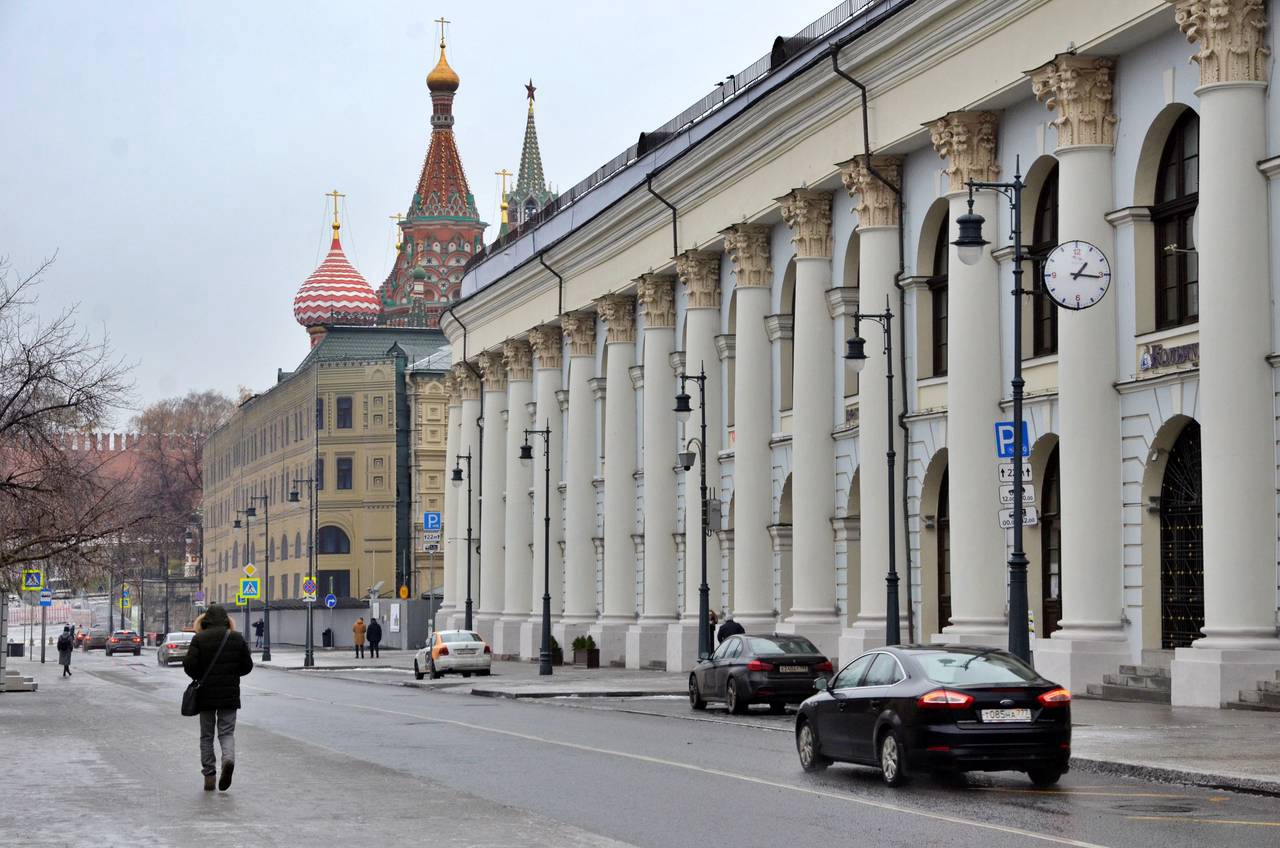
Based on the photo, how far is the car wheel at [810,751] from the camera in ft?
68.6

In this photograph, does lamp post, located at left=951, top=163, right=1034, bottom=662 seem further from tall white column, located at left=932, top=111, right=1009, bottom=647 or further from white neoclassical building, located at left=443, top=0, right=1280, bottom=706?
tall white column, located at left=932, top=111, right=1009, bottom=647

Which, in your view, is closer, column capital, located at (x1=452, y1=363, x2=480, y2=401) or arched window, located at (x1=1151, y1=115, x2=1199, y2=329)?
arched window, located at (x1=1151, y1=115, x2=1199, y2=329)

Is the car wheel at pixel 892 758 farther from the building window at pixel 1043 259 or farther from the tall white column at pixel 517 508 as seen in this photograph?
the tall white column at pixel 517 508

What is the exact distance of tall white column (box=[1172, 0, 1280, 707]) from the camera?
29.1m

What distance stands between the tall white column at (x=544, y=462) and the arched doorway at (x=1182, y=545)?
3599 centimetres

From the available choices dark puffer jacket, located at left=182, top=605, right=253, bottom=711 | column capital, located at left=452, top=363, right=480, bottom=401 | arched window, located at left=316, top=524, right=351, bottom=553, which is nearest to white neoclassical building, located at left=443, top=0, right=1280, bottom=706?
column capital, located at left=452, top=363, right=480, bottom=401

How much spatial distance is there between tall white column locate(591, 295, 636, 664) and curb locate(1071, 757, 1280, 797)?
39.0 metres

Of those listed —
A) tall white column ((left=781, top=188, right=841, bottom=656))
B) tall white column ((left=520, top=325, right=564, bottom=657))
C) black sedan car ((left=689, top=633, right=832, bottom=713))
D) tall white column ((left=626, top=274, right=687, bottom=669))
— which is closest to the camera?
black sedan car ((left=689, top=633, right=832, bottom=713))

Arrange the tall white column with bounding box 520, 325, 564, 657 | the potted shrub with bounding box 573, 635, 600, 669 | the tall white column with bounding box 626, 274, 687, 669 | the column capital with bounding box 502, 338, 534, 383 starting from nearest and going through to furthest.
Answer: 1. the tall white column with bounding box 626, 274, 687, 669
2. the potted shrub with bounding box 573, 635, 600, 669
3. the tall white column with bounding box 520, 325, 564, 657
4. the column capital with bounding box 502, 338, 534, 383

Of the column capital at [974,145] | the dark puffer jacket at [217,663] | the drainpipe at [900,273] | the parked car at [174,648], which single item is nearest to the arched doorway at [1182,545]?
the column capital at [974,145]

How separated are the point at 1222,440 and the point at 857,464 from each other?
50.1ft

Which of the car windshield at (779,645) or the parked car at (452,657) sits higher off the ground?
the car windshield at (779,645)

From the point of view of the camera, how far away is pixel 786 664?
108ft

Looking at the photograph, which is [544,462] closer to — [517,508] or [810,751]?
[517,508]
